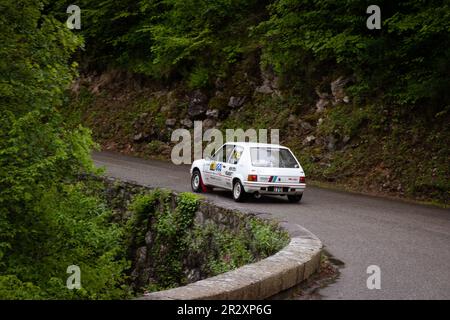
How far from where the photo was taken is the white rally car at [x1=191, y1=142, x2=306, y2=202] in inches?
613

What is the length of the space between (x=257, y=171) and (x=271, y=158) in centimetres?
82

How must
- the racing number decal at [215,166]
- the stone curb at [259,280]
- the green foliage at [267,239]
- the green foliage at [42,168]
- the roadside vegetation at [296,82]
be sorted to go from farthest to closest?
the roadside vegetation at [296,82] < the racing number decal at [215,166] < the green foliage at [267,239] < the green foliage at [42,168] < the stone curb at [259,280]

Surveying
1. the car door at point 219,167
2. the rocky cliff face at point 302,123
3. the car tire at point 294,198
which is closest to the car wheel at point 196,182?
the car door at point 219,167

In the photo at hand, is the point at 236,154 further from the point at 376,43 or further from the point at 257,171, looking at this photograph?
the point at 376,43

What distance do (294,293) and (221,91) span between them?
20.7m

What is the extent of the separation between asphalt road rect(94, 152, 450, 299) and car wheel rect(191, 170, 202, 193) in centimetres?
31

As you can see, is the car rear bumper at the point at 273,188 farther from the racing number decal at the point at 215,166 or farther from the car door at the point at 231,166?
the racing number decal at the point at 215,166

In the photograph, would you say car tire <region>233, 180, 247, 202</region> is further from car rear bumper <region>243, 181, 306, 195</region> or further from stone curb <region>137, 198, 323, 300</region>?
stone curb <region>137, 198, 323, 300</region>

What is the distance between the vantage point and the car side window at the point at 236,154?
1625 centimetres

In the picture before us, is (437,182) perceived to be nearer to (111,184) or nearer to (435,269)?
(435,269)

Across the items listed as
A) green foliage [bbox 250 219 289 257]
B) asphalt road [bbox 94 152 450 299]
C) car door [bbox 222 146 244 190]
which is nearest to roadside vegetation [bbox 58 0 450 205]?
asphalt road [bbox 94 152 450 299]

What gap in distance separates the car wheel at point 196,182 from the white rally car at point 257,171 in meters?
0.60

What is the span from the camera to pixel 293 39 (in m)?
21.5

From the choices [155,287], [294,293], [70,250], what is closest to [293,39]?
[155,287]
